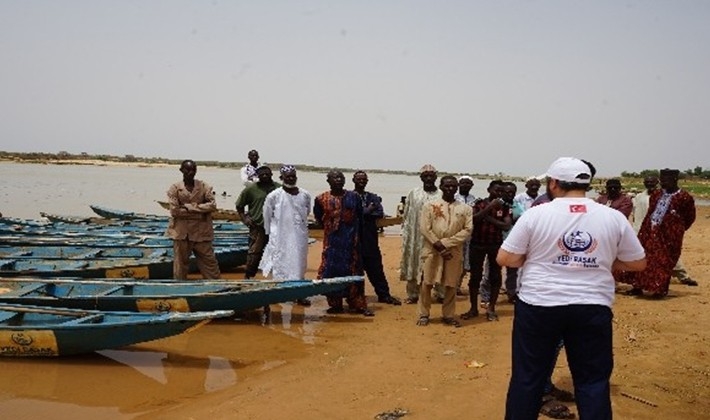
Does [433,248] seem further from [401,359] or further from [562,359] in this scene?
[562,359]

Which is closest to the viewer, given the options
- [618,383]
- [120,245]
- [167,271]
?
[618,383]

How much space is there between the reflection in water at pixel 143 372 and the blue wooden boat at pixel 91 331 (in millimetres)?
191

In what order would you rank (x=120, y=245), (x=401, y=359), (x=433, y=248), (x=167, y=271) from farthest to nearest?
(x=120, y=245) < (x=167, y=271) < (x=433, y=248) < (x=401, y=359)

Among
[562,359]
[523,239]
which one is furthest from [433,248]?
[523,239]

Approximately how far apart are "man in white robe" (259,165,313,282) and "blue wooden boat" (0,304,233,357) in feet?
6.48

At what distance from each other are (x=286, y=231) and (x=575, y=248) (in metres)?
4.26

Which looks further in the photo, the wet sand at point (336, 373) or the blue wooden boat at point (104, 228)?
the blue wooden boat at point (104, 228)

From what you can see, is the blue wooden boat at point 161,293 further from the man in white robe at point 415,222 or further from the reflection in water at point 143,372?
the man in white robe at point 415,222

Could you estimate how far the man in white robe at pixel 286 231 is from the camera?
6422 mm

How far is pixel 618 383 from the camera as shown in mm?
4086

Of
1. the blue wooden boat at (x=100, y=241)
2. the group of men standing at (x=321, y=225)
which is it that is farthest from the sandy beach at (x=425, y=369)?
the blue wooden boat at (x=100, y=241)

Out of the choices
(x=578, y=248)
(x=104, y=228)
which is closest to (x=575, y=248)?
(x=578, y=248)

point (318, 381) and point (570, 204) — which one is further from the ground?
point (570, 204)

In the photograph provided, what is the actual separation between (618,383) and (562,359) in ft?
1.67
